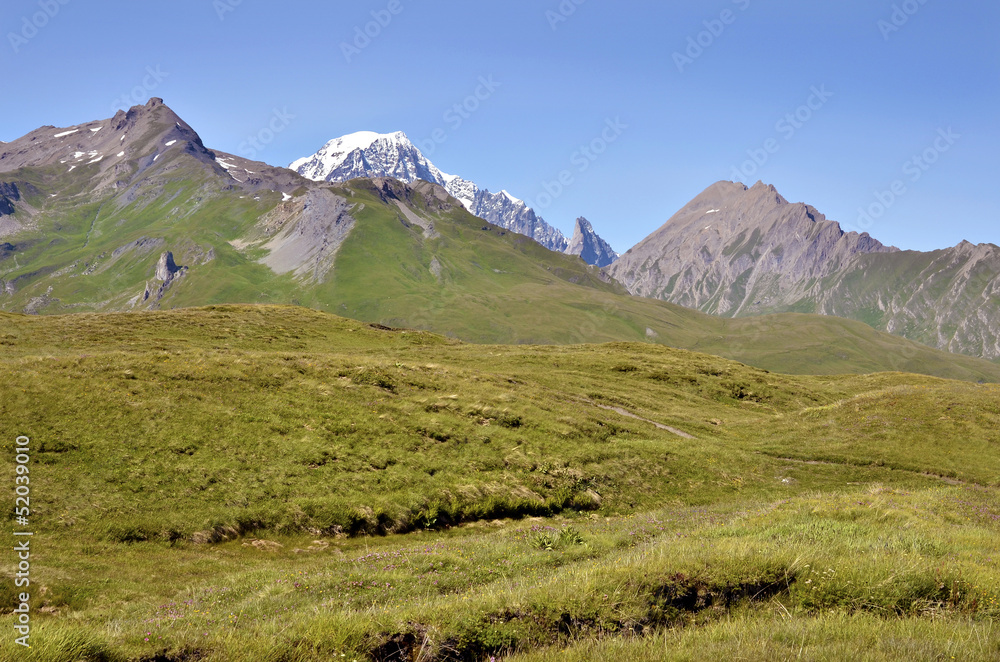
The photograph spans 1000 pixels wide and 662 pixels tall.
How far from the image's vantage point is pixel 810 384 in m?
84.8

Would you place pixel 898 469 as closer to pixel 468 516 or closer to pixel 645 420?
pixel 645 420

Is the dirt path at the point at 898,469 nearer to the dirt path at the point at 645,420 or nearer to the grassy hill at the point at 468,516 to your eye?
the grassy hill at the point at 468,516

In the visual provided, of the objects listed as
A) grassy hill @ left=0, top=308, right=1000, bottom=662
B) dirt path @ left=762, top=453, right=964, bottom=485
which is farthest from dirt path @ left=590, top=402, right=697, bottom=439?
dirt path @ left=762, top=453, right=964, bottom=485

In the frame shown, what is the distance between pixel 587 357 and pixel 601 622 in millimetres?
70895

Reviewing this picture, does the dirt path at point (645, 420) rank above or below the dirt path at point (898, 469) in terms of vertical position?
above

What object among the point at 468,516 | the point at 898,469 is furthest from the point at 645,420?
the point at 468,516

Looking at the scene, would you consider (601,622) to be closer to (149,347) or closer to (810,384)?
(149,347)

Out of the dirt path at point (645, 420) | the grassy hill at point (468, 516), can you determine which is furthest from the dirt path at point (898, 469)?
the dirt path at point (645, 420)

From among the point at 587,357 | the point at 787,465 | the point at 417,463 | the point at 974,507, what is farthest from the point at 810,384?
the point at 417,463

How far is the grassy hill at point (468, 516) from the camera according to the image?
9281mm

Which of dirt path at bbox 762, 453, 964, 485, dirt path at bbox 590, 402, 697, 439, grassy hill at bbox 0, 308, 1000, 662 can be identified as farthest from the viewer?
dirt path at bbox 590, 402, 697, 439

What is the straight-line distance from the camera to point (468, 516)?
2555 cm

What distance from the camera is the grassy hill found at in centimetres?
928

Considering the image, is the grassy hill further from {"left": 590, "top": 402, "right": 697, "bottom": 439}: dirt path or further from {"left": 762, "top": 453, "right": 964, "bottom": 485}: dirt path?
{"left": 590, "top": 402, "right": 697, "bottom": 439}: dirt path
